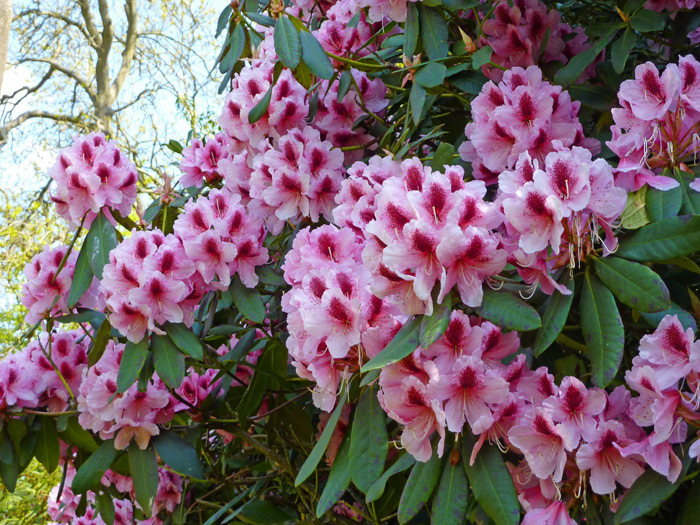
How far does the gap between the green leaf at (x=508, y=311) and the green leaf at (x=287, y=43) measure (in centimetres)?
60

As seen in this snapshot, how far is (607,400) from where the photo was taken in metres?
0.95

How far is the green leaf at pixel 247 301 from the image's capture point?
4.42ft

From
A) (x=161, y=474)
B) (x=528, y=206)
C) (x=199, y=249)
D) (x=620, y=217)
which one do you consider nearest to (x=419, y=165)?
(x=528, y=206)

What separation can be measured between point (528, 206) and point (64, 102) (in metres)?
8.70

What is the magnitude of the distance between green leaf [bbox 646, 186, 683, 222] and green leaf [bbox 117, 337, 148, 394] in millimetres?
896

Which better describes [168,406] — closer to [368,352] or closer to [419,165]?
[368,352]

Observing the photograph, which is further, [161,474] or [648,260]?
[161,474]

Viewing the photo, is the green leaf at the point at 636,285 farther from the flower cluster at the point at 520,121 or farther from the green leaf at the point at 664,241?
the flower cluster at the point at 520,121

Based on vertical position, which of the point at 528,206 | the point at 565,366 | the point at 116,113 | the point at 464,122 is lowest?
the point at 116,113

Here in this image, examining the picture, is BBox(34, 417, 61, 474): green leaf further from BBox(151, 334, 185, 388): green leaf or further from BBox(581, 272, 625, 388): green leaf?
BBox(581, 272, 625, 388): green leaf

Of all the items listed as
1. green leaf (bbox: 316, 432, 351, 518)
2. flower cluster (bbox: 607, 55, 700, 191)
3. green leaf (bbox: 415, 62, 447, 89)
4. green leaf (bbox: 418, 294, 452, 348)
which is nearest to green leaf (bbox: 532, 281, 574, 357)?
green leaf (bbox: 418, 294, 452, 348)

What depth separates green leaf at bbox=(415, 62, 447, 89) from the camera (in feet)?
4.09

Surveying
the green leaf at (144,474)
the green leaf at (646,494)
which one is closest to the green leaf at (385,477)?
the green leaf at (646,494)

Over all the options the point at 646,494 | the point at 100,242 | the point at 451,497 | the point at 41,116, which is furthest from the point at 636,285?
the point at 41,116
